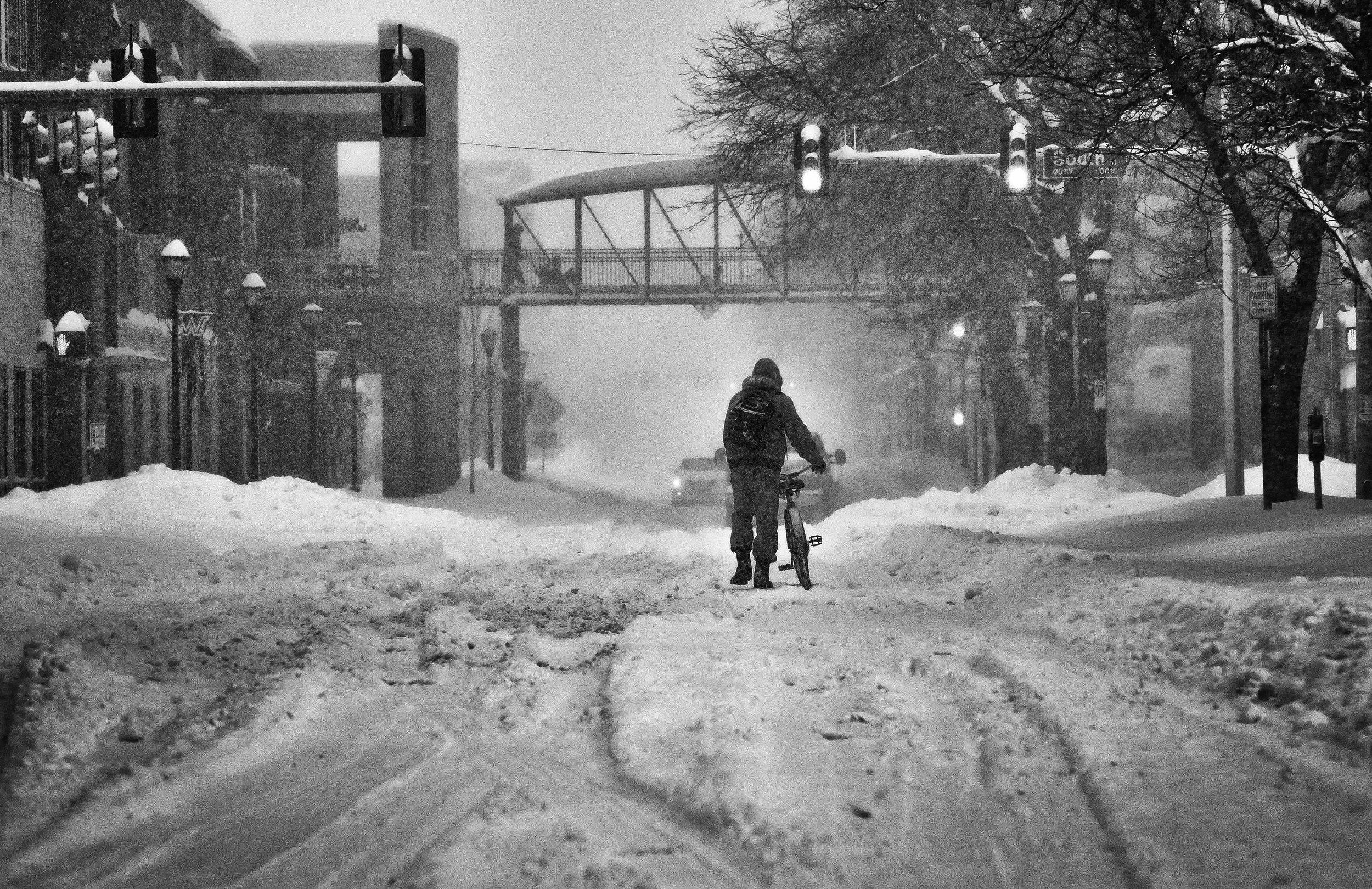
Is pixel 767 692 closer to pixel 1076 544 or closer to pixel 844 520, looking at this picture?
pixel 1076 544

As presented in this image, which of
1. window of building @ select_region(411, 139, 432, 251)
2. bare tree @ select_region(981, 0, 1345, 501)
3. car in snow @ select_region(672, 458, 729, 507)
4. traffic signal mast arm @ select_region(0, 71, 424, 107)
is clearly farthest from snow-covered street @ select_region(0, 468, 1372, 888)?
window of building @ select_region(411, 139, 432, 251)

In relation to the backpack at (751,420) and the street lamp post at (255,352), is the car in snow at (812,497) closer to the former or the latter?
the street lamp post at (255,352)

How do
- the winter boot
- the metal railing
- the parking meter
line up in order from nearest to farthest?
the winter boot, the parking meter, the metal railing

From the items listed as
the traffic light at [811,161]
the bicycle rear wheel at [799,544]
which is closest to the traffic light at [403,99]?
the traffic light at [811,161]

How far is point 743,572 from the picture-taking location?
35.3ft

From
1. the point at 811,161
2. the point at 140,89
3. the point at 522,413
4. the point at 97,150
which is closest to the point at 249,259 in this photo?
the point at 522,413

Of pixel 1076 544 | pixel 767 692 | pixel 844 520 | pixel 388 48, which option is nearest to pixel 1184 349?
pixel 844 520

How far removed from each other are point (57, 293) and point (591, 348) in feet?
281

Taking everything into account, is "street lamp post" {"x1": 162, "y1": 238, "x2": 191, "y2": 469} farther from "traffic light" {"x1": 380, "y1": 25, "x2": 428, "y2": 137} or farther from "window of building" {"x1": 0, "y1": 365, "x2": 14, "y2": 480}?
"traffic light" {"x1": 380, "y1": 25, "x2": 428, "y2": 137}

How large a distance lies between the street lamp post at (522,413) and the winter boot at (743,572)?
1212 inches

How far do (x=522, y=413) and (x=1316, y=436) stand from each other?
2951 cm

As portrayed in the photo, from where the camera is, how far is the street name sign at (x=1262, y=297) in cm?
1470

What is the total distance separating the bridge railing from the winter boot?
26501mm

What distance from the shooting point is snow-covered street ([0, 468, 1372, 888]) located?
3.60 metres
